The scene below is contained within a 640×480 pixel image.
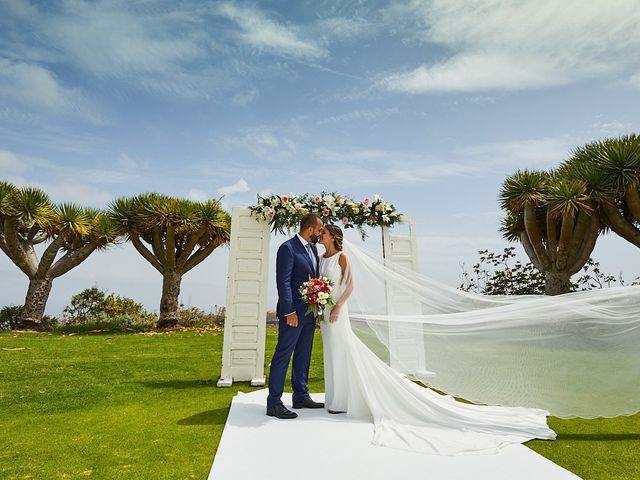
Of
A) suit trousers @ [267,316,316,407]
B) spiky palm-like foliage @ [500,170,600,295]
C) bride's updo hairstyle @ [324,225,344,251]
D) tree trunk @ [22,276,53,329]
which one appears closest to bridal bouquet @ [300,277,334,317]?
suit trousers @ [267,316,316,407]

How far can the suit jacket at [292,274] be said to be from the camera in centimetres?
520

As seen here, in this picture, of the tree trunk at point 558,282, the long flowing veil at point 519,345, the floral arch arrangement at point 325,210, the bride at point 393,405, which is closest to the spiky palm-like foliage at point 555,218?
the tree trunk at point 558,282

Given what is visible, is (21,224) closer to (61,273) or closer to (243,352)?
(61,273)

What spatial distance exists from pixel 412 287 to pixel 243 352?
285 centimetres

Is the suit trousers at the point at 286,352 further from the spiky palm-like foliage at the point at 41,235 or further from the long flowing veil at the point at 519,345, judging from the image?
the spiky palm-like foliage at the point at 41,235

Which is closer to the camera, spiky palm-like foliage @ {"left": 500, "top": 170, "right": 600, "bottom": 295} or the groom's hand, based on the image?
the groom's hand

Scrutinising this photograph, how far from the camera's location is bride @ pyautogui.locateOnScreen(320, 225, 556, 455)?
4.41 metres

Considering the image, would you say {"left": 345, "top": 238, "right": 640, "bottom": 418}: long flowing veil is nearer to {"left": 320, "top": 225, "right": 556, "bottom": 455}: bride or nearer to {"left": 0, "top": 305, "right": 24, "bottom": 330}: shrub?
{"left": 320, "top": 225, "right": 556, "bottom": 455}: bride

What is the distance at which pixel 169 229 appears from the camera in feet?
54.0

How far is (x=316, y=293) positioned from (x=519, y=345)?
2.10m

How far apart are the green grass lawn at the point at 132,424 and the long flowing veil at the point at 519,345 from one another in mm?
408

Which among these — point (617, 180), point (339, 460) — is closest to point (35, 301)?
point (339, 460)

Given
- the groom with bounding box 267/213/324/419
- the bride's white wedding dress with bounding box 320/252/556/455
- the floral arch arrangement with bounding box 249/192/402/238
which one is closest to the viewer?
the bride's white wedding dress with bounding box 320/252/556/455

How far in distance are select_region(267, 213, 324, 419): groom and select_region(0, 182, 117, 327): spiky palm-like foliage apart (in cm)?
1344
